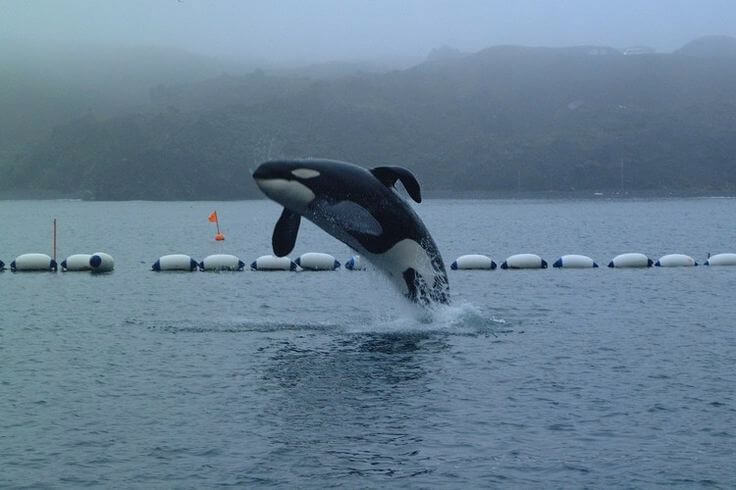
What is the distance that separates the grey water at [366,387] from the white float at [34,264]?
29.0 feet

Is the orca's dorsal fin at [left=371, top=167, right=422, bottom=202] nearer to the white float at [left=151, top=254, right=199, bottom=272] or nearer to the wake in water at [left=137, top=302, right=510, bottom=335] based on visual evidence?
the wake in water at [left=137, top=302, right=510, bottom=335]

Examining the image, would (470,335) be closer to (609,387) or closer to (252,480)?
(609,387)

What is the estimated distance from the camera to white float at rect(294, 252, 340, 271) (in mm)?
57969

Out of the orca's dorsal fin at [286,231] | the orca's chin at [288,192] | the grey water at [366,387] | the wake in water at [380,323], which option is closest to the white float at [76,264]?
the grey water at [366,387]

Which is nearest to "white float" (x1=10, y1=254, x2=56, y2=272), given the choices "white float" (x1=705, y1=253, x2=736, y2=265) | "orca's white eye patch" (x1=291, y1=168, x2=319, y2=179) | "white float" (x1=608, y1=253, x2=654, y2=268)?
"white float" (x1=608, y1=253, x2=654, y2=268)

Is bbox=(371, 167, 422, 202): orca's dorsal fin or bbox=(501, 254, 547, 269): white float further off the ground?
bbox=(371, 167, 422, 202): orca's dorsal fin

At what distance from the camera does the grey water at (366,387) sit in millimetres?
20266

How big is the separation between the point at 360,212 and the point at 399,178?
56.8 inches

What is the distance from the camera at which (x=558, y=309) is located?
41500mm

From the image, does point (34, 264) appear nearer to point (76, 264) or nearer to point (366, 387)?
point (76, 264)

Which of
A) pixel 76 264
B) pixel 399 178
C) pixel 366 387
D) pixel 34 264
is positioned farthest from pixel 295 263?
pixel 366 387

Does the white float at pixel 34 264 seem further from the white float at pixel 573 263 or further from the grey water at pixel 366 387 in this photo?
the white float at pixel 573 263

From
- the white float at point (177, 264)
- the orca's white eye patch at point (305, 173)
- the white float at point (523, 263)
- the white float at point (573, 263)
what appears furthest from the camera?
the white float at point (573, 263)

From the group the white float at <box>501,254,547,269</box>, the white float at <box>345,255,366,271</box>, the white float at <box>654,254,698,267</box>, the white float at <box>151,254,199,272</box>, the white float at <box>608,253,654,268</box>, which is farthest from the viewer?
the white float at <box>654,254,698,267</box>
